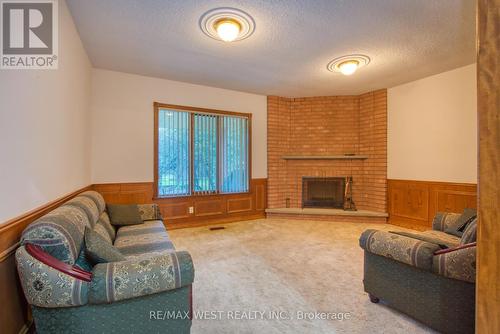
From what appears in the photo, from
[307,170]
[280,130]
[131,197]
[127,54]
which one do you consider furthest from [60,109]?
[307,170]

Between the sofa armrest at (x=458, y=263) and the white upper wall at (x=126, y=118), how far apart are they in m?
4.05

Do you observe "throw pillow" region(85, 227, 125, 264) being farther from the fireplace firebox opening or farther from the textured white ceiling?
the fireplace firebox opening

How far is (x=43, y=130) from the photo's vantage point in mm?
1909

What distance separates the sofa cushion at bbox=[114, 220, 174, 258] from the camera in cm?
220

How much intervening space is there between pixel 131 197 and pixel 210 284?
2.44 m

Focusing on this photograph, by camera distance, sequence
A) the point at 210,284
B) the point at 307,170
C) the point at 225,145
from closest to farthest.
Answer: the point at 210,284, the point at 225,145, the point at 307,170

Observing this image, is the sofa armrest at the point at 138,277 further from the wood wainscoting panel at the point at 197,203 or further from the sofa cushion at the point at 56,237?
the wood wainscoting panel at the point at 197,203

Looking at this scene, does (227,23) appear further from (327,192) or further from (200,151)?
(327,192)

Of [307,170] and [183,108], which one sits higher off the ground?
[183,108]

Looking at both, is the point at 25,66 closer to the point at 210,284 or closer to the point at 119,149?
the point at 210,284

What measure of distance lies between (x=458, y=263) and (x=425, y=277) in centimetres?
26

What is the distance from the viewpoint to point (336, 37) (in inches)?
118

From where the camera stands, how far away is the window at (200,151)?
446cm

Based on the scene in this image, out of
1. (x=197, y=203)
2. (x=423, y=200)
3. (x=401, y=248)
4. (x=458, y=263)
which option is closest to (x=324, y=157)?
(x=423, y=200)
